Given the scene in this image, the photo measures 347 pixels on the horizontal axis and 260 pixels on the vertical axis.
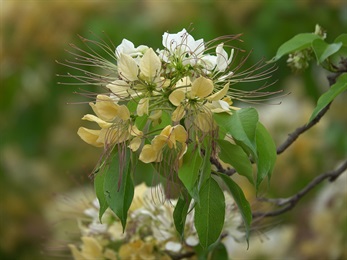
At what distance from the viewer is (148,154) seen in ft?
3.53

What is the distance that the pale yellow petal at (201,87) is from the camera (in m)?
1.05

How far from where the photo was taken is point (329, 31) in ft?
8.61

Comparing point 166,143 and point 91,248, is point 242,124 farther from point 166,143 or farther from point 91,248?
point 91,248

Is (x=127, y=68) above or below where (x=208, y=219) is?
above

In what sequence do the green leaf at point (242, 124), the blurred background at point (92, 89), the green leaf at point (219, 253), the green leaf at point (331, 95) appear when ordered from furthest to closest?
the blurred background at point (92, 89), the green leaf at point (219, 253), the green leaf at point (331, 95), the green leaf at point (242, 124)

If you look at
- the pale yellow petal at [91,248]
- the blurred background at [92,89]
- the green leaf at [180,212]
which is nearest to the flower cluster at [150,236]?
the pale yellow petal at [91,248]

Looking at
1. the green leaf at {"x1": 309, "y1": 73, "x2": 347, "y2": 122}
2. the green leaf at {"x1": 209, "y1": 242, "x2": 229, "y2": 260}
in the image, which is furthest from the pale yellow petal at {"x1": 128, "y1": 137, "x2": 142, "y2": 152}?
the green leaf at {"x1": 209, "y1": 242, "x2": 229, "y2": 260}

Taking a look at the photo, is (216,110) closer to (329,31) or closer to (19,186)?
(329,31)

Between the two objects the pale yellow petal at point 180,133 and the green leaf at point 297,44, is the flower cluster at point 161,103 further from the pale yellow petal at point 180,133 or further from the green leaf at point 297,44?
the green leaf at point 297,44

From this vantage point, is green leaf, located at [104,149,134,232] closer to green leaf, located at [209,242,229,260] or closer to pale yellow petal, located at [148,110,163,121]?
pale yellow petal, located at [148,110,163,121]

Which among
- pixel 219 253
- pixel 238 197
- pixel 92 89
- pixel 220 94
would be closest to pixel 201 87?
pixel 220 94

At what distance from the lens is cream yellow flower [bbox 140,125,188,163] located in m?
1.05

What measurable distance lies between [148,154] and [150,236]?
0.35 metres

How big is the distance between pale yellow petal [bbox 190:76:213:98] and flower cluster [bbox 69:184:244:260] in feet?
1.06
